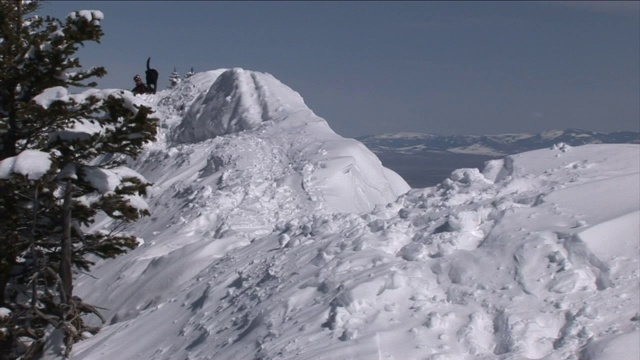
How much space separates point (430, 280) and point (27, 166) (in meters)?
Result: 6.54

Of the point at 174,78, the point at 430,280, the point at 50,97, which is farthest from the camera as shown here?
the point at 174,78

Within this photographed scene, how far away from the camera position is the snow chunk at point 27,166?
11.3m

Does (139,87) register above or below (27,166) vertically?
above

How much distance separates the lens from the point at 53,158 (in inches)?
479

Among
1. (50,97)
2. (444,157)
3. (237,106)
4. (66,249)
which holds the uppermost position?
(50,97)

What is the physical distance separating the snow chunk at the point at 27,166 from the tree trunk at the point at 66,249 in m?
0.46

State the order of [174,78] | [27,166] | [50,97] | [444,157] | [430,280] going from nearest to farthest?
[430,280] < [27,166] < [50,97] < [174,78] < [444,157]

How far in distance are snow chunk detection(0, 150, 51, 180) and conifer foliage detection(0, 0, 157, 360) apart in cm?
4

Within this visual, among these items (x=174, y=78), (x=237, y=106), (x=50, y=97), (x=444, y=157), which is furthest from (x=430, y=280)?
(x=444, y=157)

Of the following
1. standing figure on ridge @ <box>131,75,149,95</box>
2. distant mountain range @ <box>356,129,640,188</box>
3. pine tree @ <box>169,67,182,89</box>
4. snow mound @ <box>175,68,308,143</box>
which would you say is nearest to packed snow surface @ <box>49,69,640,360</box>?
distant mountain range @ <box>356,129,640,188</box>

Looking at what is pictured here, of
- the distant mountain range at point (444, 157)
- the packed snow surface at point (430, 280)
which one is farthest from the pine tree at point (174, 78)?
→ the packed snow surface at point (430, 280)

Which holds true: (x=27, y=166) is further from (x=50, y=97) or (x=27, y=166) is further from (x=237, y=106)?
(x=237, y=106)

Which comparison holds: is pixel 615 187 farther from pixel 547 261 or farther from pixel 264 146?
pixel 264 146

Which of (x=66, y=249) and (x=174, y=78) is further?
(x=174, y=78)
